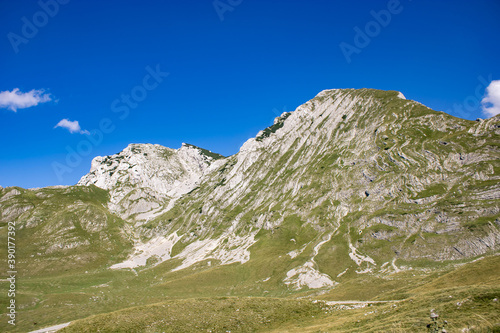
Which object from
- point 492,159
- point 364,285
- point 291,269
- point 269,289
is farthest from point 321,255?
point 492,159

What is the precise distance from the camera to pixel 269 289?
161500 mm

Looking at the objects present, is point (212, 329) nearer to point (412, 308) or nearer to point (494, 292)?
point (412, 308)

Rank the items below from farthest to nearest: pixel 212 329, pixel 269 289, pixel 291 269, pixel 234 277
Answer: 1. pixel 234 277
2. pixel 291 269
3. pixel 269 289
4. pixel 212 329

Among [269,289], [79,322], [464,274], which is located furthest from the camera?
[269,289]

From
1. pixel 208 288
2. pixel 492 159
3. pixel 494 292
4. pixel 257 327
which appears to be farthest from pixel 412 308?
pixel 492 159

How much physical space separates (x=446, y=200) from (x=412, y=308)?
168m

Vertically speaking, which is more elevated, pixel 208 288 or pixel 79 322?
pixel 79 322

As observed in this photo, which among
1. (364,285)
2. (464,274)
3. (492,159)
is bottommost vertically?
(364,285)

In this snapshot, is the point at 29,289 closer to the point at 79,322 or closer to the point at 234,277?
the point at 234,277

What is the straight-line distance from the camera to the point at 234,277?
18762 cm

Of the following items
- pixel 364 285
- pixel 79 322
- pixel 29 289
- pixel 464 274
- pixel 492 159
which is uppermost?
pixel 492 159

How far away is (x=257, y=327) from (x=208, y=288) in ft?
447

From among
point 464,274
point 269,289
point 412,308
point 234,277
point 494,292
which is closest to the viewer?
point 494,292

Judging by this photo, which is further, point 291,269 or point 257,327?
point 291,269
